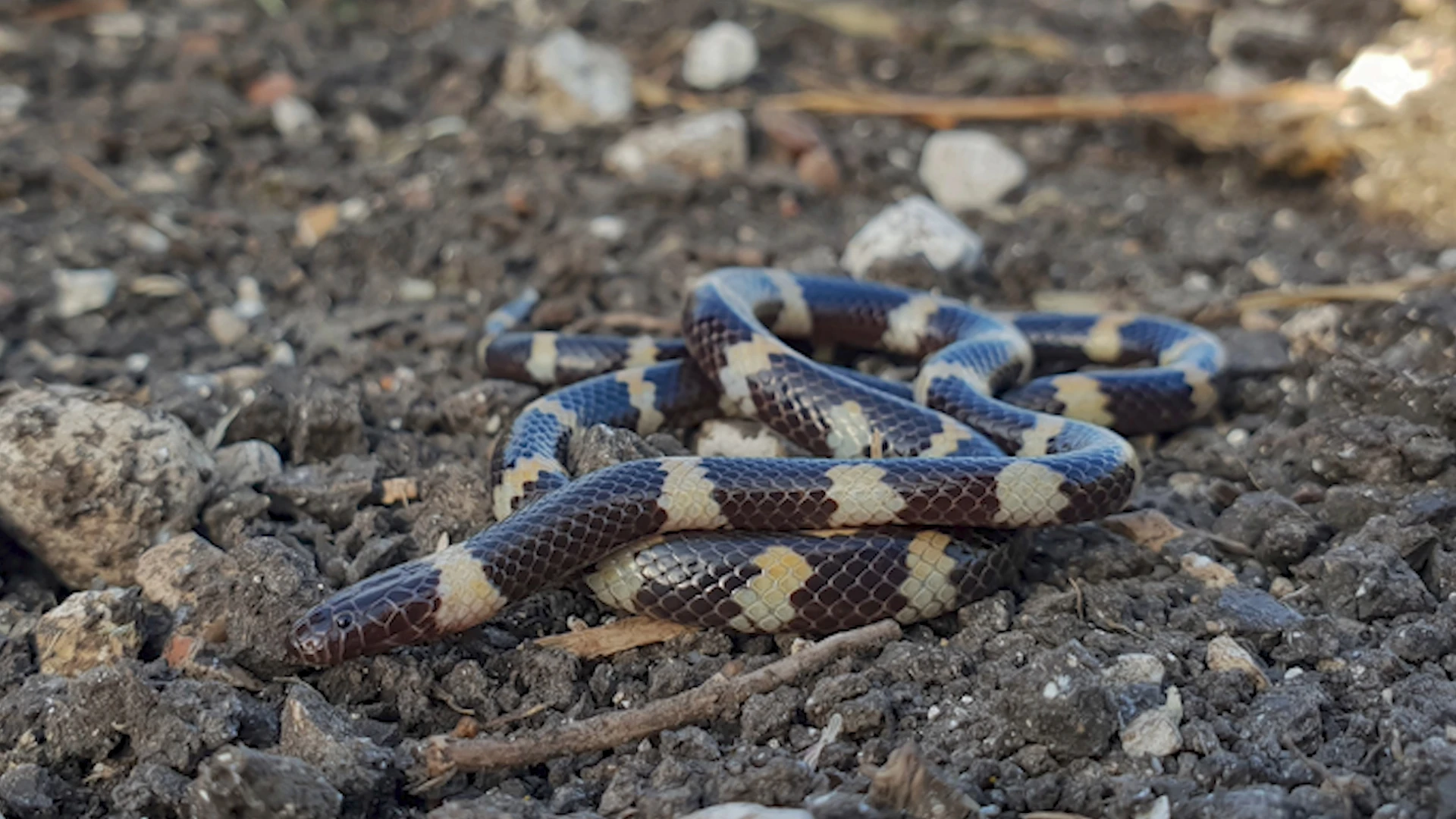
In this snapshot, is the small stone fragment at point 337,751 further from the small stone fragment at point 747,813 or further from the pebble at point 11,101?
the pebble at point 11,101

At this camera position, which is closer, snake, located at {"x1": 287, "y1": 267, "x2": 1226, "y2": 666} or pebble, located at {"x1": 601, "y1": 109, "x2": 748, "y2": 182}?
snake, located at {"x1": 287, "y1": 267, "x2": 1226, "y2": 666}

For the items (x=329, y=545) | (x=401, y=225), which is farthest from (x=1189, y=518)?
(x=401, y=225)

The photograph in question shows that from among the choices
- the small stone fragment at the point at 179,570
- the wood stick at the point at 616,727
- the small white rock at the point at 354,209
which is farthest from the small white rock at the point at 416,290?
the wood stick at the point at 616,727

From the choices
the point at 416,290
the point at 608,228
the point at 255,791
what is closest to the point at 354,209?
the point at 416,290

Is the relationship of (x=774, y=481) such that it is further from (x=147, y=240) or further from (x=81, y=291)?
(x=147, y=240)

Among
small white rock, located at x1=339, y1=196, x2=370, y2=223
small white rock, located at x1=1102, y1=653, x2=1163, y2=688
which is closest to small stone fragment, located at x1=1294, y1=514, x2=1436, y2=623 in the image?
small white rock, located at x1=1102, y1=653, x2=1163, y2=688

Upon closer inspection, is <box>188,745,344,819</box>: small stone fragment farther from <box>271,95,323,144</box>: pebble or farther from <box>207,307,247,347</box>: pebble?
<box>271,95,323,144</box>: pebble
